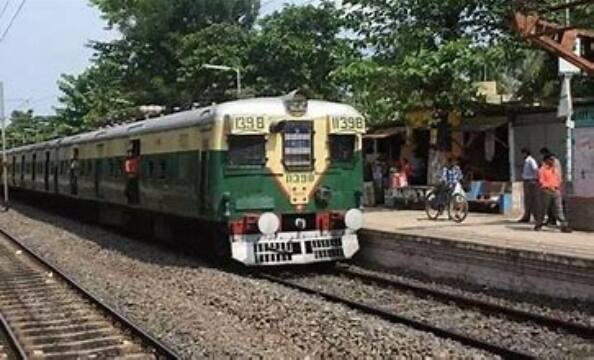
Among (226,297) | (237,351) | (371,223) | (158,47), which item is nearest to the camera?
(237,351)

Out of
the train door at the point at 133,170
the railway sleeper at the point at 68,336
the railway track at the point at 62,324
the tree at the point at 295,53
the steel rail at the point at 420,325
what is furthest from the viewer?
the tree at the point at 295,53

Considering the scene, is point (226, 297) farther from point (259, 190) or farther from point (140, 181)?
point (140, 181)

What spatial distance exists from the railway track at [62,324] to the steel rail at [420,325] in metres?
2.83

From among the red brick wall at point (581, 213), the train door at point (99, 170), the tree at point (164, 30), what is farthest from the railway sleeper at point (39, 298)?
the tree at point (164, 30)

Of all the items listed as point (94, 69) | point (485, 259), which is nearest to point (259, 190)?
point (485, 259)

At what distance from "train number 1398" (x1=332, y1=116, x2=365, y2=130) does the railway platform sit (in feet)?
6.21

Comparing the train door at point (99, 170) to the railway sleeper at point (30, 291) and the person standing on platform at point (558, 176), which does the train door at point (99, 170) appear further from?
the person standing on platform at point (558, 176)

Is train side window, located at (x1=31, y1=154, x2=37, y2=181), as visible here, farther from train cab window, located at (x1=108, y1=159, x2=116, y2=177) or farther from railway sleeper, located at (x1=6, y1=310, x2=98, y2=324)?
railway sleeper, located at (x1=6, y1=310, x2=98, y2=324)

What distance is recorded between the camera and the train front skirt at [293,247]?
15148mm

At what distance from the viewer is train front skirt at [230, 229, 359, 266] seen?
15148mm

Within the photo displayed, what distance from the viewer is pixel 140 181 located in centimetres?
2002

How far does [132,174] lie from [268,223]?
635cm

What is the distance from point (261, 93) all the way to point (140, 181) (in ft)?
79.1

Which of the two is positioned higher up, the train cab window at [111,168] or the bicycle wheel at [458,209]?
the train cab window at [111,168]
